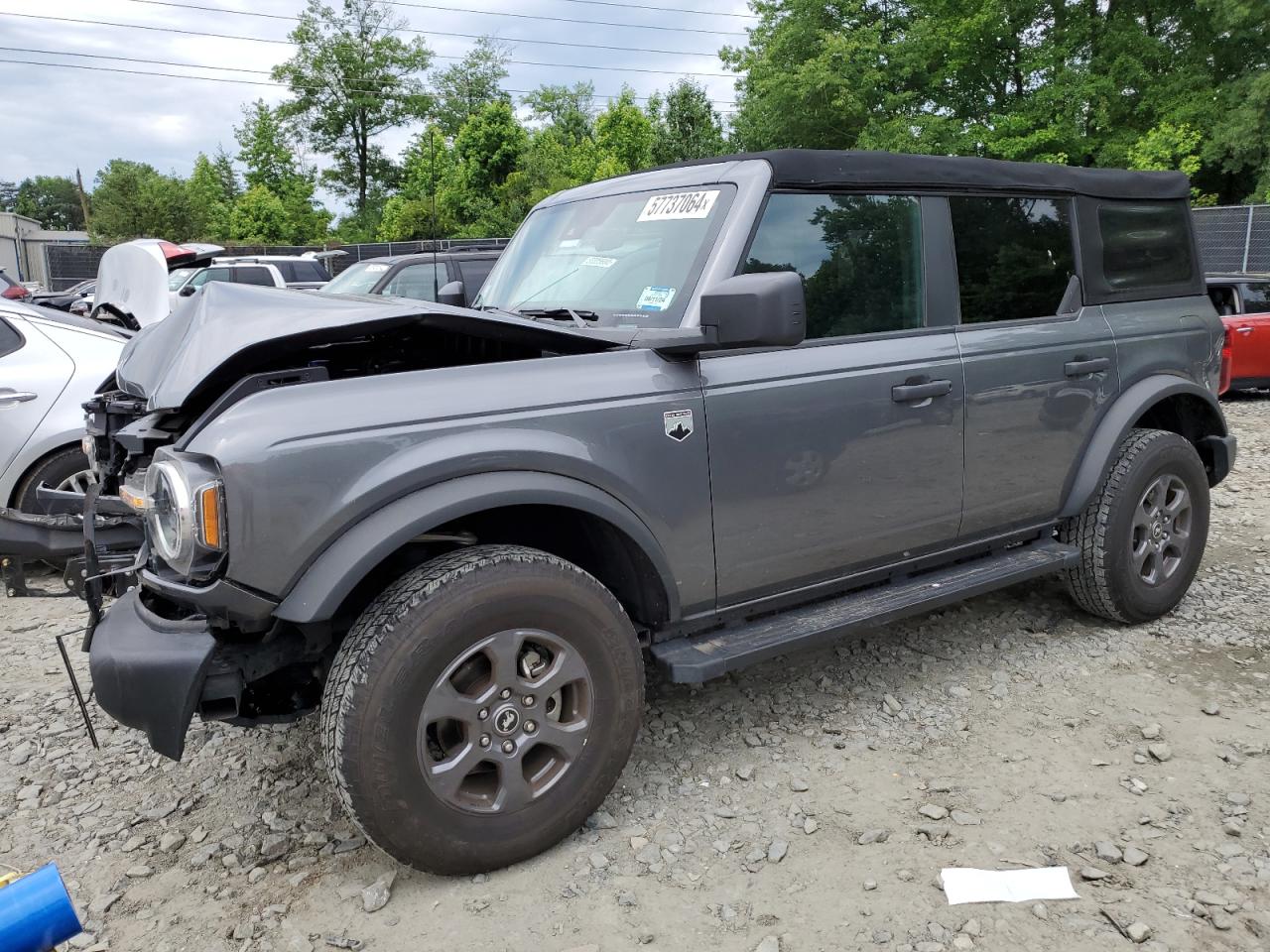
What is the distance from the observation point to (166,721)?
237cm

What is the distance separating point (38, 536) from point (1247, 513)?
6.83m

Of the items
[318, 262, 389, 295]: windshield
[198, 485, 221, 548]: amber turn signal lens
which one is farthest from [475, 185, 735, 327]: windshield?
[318, 262, 389, 295]: windshield

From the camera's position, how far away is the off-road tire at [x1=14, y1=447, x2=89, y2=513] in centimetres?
534

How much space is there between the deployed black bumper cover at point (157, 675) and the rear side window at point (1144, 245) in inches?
154

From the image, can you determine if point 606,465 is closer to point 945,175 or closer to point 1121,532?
point 945,175

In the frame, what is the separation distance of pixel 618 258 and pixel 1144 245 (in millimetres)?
2633

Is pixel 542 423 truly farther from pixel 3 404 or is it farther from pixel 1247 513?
pixel 1247 513

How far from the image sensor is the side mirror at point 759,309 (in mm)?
2656

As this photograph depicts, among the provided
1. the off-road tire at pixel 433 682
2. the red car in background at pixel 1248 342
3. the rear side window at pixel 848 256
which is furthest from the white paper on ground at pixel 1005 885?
the red car in background at pixel 1248 342

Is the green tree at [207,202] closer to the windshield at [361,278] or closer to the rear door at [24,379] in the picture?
the windshield at [361,278]

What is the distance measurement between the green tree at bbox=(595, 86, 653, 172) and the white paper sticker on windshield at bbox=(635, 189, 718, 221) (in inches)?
1412

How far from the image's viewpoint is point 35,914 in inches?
66.2

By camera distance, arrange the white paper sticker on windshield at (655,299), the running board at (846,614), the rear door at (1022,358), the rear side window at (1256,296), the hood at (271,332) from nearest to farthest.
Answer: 1. the hood at (271,332)
2. the running board at (846,614)
3. the white paper sticker on windshield at (655,299)
4. the rear door at (1022,358)
5. the rear side window at (1256,296)

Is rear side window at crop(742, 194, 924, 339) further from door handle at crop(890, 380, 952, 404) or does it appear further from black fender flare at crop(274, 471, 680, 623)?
black fender flare at crop(274, 471, 680, 623)
